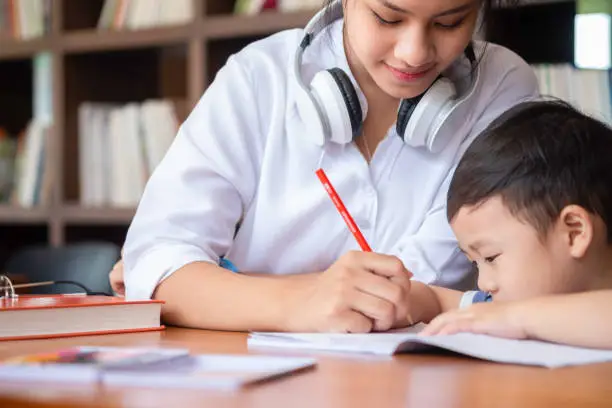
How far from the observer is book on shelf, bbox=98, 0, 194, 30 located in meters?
2.99

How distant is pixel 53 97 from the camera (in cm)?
321

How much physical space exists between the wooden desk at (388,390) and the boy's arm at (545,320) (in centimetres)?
10

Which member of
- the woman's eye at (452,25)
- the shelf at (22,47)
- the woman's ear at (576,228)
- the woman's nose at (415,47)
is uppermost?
the shelf at (22,47)

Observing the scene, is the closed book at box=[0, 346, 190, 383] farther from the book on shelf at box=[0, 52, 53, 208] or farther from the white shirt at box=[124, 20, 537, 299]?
the book on shelf at box=[0, 52, 53, 208]

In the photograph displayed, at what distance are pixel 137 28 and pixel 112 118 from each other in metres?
0.34

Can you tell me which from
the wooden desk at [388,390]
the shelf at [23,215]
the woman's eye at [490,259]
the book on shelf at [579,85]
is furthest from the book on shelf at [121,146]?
the wooden desk at [388,390]

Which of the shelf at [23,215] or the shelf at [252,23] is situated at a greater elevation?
the shelf at [252,23]

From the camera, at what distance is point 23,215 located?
3.23 metres

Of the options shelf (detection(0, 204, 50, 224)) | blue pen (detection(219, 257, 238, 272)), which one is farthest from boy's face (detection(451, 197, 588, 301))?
shelf (detection(0, 204, 50, 224))

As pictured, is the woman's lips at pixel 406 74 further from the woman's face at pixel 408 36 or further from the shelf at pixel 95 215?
the shelf at pixel 95 215

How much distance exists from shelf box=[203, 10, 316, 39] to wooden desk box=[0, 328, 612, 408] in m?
1.91

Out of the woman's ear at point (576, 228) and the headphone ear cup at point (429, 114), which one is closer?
the woman's ear at point (576, 228)

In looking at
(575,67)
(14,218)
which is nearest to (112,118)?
(14,218)

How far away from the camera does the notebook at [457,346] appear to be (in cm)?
86
